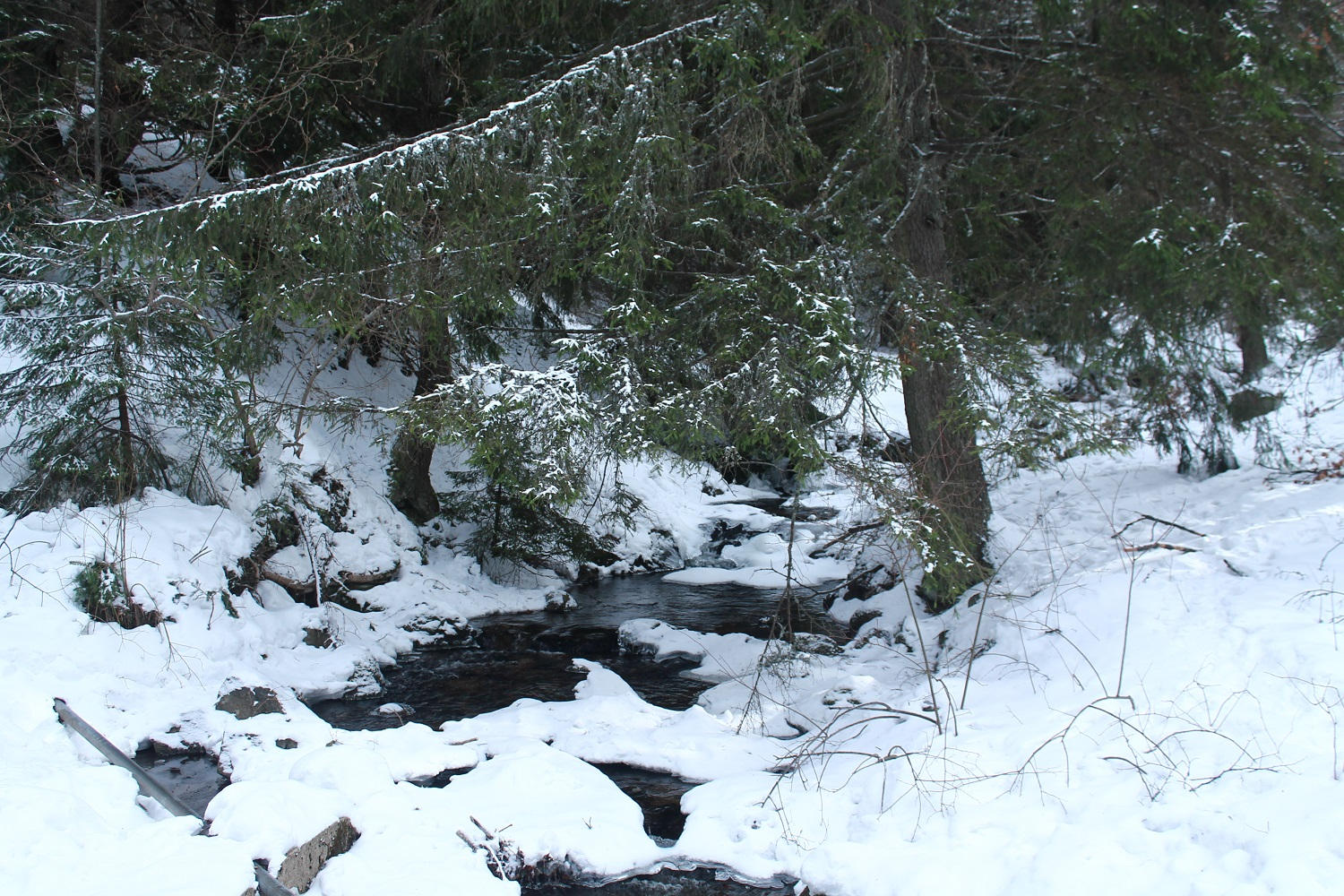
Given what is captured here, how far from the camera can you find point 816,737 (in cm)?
538

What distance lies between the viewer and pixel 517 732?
6.30 meters

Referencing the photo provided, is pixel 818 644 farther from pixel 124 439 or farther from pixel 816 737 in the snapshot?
pixel 124 439

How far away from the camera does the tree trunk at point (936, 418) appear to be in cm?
617

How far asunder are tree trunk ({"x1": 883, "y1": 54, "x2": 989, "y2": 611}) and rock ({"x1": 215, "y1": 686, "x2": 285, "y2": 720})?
4.81 m

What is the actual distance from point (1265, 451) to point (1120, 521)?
1748 millimetres

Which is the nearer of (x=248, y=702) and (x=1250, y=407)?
(x=248, y=702)

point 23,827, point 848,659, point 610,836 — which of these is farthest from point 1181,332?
point 23,827

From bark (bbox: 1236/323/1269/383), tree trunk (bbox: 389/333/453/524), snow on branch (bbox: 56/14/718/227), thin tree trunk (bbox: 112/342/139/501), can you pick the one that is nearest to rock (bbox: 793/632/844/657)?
tree trunk (bbox: 389/333/453/524)

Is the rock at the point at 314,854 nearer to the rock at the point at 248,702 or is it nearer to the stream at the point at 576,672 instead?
the stream at the point at 576,672

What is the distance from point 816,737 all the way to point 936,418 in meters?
2.98

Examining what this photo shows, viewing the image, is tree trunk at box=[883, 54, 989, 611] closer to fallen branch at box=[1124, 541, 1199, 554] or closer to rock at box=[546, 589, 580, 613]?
fallen branch at box=[1124, 541, 1199, 554]

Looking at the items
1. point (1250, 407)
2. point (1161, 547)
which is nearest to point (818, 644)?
point (1161, 547)

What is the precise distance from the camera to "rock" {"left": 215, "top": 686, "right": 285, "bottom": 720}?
596cm

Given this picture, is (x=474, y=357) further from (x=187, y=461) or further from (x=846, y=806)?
(x=846, y=806)
